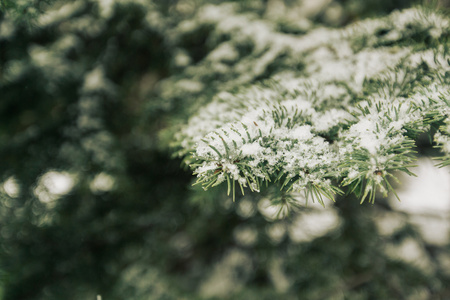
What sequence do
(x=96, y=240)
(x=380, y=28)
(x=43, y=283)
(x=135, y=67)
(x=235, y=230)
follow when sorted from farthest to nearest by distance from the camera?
1. (x=235, y=230)
2. (x=135, y=67)
3. (x=96, y=240)
4. (x=43, y=283)
5. (x=380, y=28)

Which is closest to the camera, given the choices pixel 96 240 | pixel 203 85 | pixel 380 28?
pixel 380 28

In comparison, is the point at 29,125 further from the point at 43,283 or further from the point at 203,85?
the point at 203,85

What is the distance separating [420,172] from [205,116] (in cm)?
158

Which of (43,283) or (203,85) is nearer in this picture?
(203,85)

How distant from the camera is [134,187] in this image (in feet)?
5.05

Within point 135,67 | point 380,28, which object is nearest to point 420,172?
point 380,28

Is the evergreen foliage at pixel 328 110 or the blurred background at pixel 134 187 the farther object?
the blurred background at pixel 134 187

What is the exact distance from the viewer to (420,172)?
1681mm

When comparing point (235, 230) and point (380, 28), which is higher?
point (380, 28)

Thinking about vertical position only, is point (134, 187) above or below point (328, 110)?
below

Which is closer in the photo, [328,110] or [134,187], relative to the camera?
[328,110]

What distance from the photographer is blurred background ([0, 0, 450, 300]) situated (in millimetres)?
1418

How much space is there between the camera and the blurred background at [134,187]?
1.42 m

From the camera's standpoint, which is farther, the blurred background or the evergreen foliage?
the blurred background
